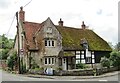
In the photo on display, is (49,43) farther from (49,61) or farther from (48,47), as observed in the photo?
(49,61)

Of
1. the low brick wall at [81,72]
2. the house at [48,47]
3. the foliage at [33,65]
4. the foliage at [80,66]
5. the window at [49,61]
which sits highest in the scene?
the house at [48,47]

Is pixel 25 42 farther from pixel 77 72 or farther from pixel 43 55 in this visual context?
pixel 77 72

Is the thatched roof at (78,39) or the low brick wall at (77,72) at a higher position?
the thatched roof at (78,39)

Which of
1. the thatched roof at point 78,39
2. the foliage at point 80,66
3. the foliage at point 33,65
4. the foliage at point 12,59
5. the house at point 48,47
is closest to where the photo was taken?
the foliage at point 33,65

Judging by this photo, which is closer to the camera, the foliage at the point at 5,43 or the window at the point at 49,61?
the window at the point at 49,61

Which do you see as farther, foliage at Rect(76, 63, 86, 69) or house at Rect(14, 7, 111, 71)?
foliage at Rect(76, 63, 86, 69)

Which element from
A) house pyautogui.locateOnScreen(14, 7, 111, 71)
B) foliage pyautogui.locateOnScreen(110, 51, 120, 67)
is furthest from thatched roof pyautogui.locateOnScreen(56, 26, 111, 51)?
foliage pyautogui.locateOnScreen(110, 51, 120, 67)

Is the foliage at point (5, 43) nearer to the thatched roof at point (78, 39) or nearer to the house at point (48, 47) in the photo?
the thatched roof at point (78, 39)

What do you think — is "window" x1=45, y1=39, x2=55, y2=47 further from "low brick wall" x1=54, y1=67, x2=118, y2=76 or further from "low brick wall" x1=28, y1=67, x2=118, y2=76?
"low brick wall" x1=54, y1=67, x2=118, y2=76

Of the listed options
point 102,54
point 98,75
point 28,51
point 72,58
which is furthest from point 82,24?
point 98,75

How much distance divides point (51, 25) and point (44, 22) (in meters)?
1.24

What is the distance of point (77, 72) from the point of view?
37.7 meters

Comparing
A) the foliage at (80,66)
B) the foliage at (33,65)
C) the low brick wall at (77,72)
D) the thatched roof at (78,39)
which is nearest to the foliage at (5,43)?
the thatched roof at (78,39)

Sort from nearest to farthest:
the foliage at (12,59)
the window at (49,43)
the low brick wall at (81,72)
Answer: the low brick wall at (81,72) < the window at (49,43) < the foliage at (12,59)
